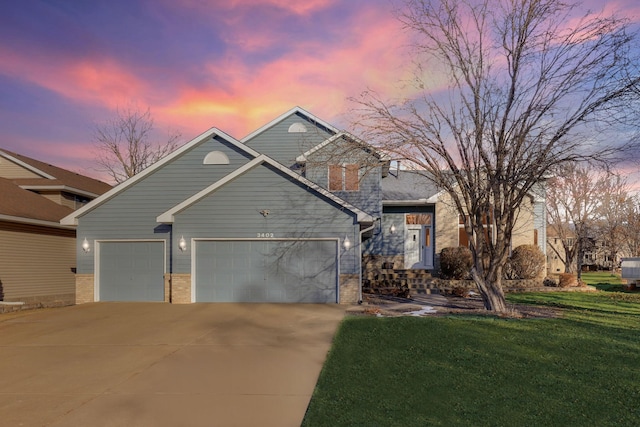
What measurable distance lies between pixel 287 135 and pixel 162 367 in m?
13.9

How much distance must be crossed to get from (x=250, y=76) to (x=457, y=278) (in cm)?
1225

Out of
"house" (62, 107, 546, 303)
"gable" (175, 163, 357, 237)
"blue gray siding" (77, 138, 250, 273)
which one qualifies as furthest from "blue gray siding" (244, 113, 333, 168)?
"gable" (175, 163, 357, 237)

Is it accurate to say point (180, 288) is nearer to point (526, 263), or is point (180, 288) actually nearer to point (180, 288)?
point (180, 288)

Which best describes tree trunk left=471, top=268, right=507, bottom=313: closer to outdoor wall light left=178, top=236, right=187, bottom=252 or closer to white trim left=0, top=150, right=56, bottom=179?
outdoor wall light left=178, top=236, right=187, bottom=252

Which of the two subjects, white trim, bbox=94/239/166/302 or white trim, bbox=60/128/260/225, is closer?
white trim, bbox=94/239/166/302

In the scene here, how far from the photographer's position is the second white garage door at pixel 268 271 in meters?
13.9

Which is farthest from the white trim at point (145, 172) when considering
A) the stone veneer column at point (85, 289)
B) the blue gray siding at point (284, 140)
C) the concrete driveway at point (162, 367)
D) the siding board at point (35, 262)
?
the concrete driveway at point (162, 367)

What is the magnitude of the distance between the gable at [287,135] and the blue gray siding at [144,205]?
3965 millimetres

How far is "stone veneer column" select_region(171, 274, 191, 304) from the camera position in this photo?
14.0m

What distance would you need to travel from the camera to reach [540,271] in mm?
19109

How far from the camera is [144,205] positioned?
49.2 ft

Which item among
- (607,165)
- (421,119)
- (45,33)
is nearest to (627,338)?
(607,165)

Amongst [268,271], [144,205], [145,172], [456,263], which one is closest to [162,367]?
[268,271]

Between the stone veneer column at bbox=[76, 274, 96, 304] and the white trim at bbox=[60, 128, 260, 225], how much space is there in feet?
6.52
